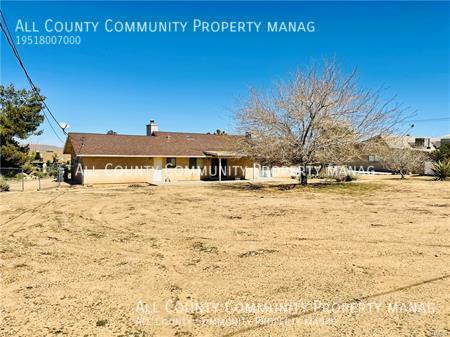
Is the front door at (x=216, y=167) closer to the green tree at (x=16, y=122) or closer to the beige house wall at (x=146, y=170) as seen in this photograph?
the beige house wall at (x=146, y=170)

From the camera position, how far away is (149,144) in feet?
88.1

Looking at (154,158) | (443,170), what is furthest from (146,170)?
(443,170)

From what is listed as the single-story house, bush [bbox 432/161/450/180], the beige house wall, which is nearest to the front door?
the single-story house

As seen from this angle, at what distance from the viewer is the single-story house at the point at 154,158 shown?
23156 millimetres

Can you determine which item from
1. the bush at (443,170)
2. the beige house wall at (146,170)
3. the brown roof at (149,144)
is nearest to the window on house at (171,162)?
the beige house wall at (146,170)

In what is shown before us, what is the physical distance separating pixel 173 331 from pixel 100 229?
6100 mm

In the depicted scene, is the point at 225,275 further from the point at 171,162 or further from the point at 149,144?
the point at 149,144

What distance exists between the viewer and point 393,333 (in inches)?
151

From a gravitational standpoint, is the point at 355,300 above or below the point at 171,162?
below

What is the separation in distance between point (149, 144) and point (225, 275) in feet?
73.7

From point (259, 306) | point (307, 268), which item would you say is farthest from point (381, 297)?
point (259, 306)

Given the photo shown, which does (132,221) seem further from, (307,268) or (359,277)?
(359,277)

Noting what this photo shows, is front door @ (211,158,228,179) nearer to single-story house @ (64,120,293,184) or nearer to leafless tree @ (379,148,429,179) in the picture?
single-story house @ (64,120,293,184)

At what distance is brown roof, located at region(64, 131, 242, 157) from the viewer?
2353 centimetres
